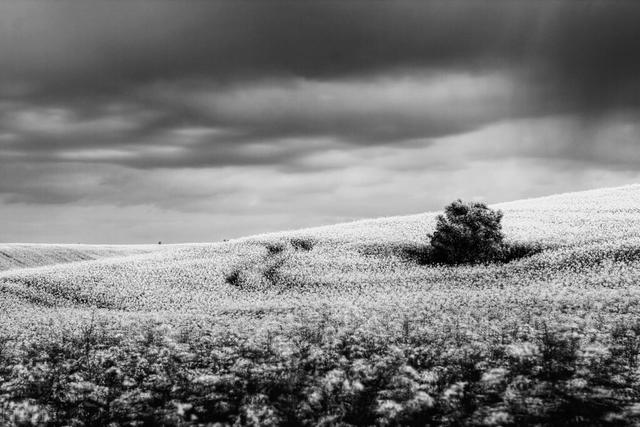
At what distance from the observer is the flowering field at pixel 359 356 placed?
39.5 ft

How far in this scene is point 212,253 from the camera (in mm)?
59406

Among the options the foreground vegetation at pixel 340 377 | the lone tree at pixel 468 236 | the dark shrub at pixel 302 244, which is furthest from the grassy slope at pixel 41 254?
the foreground vegetation at pixel 340 377

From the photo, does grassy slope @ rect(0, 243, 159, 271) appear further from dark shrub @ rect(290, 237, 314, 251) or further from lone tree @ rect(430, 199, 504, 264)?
lone tree @ rect(430, 199, 504, 264)

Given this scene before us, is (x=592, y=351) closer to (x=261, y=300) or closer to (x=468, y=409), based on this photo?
(x=468, y=409)

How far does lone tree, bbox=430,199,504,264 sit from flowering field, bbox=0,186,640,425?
19.5 ft

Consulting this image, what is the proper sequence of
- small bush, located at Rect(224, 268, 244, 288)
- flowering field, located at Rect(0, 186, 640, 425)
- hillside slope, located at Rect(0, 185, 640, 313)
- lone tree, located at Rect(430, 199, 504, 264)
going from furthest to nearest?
1. lone tree, located at Rect(430, 199, 504, 264)
2. small bush, located at Rect(224, 268, 244, 288)
3. hillside slope, located at Rect(0, 185, 640, 313)
4. flowering field, located at Rect(0, 186, 640, 425)

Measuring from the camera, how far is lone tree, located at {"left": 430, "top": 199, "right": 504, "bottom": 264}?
45.8 metres

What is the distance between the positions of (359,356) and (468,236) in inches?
1249

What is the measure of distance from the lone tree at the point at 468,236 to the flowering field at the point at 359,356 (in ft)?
19.5

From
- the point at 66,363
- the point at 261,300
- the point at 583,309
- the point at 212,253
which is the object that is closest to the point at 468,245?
the point at 261,300

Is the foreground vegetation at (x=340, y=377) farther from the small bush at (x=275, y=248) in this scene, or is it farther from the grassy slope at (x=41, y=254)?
the grassy slope at (x=41, y=254)

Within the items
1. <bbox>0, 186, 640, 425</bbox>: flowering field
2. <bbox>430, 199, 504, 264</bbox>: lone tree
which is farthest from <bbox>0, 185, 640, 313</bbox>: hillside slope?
<bbox>430, 199, 504, 264</bbox>: lone tree

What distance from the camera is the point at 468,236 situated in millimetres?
45812

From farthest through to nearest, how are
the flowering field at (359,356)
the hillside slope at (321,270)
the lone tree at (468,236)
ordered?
the lone tree at (468,236) < the hillside slope at (321,270) < the flowering field at (359,356)
